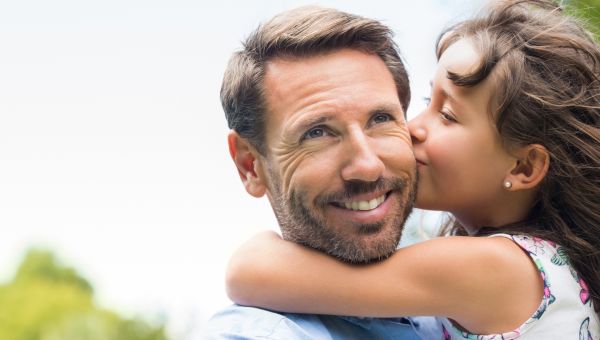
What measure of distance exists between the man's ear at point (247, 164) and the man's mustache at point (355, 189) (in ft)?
1.25

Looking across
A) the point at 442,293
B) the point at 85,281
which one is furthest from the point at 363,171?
the point at 85,281

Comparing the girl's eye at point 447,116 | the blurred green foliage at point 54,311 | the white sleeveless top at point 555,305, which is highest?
the girl's eye at point 447,116

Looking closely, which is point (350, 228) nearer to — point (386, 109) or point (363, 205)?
point (363, 205)

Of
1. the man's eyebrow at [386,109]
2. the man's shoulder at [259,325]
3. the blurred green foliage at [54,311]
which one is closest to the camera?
the man's shoulder at [259,325]

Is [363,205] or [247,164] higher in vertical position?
[247,164]

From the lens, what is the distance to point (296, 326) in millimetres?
2545

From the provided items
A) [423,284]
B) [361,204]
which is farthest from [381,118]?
[423,284]

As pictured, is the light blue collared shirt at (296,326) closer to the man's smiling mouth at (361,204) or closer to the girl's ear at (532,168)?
the man's smiling mouth at (361,204)

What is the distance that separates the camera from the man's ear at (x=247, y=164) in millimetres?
2996

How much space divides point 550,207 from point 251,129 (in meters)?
1.00

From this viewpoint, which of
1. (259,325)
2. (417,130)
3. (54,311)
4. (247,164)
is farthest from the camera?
(54,311)

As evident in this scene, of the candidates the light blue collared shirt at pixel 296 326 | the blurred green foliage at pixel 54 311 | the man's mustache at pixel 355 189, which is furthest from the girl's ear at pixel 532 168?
the blurred green foliage at pixel 54 311

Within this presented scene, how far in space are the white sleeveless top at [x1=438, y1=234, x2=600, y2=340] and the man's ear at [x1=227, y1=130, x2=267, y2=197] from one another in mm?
799

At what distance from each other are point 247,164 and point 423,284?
2.62 ft
